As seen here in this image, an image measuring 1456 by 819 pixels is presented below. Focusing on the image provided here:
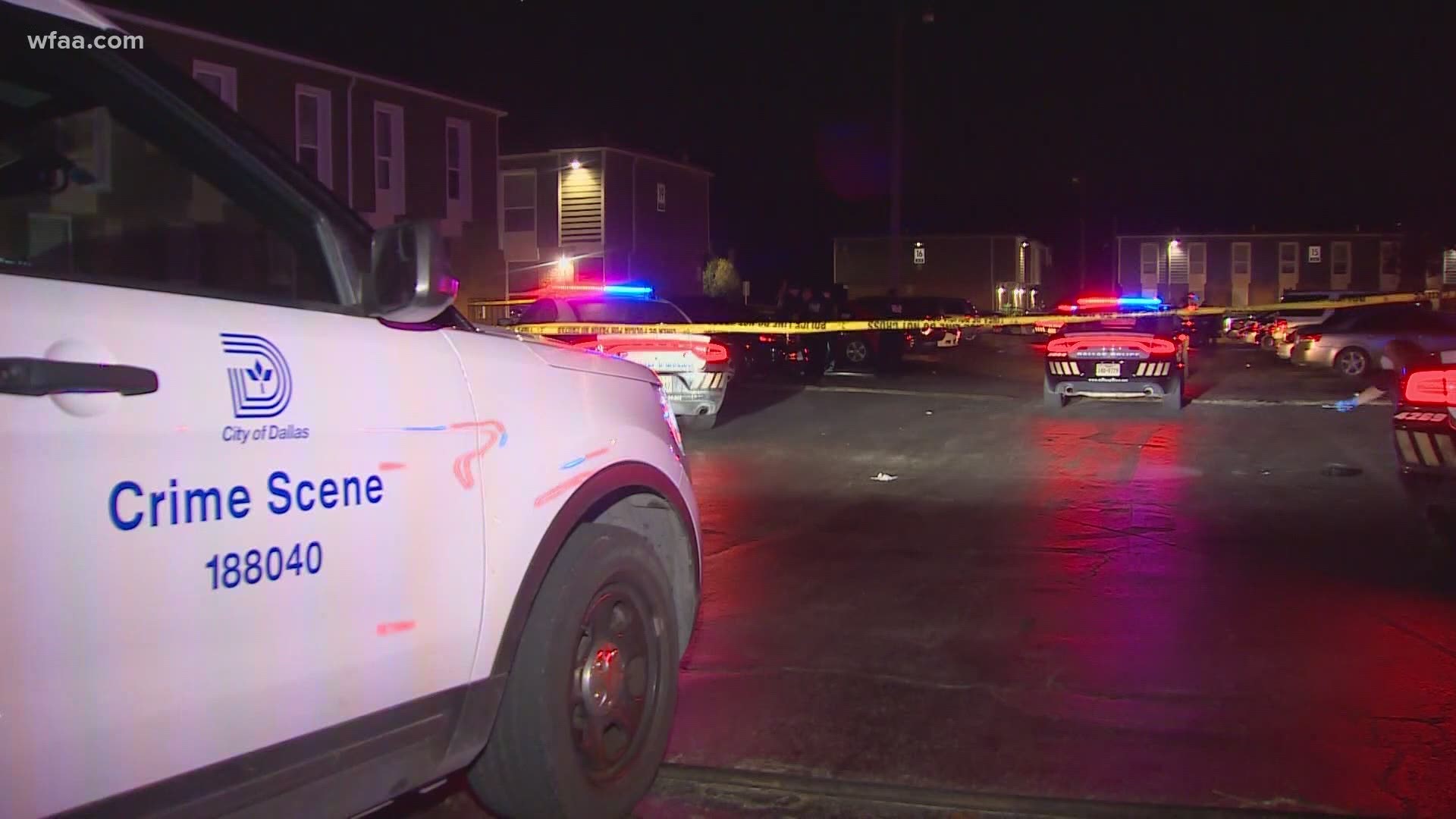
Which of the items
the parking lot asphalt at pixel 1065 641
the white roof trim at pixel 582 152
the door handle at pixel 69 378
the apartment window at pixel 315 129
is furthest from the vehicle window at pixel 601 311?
the white roof trim at pixel 582 152

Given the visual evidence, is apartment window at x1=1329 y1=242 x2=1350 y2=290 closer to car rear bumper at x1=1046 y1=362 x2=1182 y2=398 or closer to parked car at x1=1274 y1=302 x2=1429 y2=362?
parked car at x1=1274 y1=302 x2=1429 y2=362

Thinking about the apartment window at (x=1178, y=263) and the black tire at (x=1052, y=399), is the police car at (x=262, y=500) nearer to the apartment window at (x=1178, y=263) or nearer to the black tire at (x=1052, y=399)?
the black tire at (x=1052, y=399)

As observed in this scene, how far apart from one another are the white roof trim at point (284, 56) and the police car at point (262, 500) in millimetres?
17331

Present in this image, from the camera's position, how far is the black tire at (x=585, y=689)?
3.50 m

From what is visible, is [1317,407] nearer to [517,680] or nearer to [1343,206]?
[517,680]

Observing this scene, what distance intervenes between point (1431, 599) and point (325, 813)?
6215 millimetres

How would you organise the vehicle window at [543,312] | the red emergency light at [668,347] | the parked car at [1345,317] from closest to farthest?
the red emergency light at [668,347], the vehicle window at [543,312], the parked car at [1345,317]

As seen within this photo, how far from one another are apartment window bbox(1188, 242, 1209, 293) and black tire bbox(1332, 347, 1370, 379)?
4405cm

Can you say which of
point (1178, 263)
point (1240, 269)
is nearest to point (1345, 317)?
point (1240, 269)

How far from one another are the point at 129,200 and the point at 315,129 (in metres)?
23.6

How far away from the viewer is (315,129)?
25.1m

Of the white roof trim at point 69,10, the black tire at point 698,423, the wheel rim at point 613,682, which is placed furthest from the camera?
the black tire at point 698,423

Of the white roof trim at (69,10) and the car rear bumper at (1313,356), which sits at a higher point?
the white roof trim at (69,10)

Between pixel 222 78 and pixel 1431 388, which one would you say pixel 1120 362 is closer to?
pixel 1431 388
